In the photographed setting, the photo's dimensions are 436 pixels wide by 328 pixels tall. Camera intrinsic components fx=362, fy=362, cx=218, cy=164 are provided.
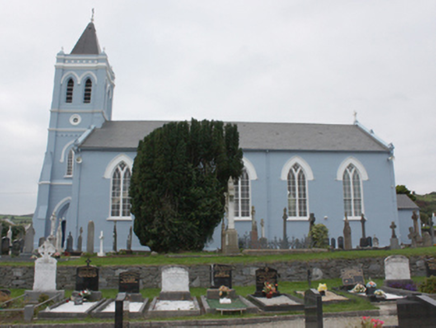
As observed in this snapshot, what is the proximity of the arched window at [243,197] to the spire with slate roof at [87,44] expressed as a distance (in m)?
17.6

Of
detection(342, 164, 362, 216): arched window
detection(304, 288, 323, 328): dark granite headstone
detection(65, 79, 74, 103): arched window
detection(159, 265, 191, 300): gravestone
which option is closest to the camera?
detection(304, 288, 323, 328): dark granite headstone

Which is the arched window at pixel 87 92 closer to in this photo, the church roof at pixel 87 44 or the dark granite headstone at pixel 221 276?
the church roof at pixel 87 44

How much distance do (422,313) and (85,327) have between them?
699 centimetres

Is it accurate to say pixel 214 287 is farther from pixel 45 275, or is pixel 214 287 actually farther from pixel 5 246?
pixel 5 246

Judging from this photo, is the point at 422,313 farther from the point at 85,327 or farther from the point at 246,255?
the point at 246,255

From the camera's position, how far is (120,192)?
25141 mm

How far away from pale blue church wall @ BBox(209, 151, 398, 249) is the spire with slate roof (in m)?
17.1

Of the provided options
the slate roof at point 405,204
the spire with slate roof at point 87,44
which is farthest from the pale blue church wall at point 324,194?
the spire with slate roof at point 87,44

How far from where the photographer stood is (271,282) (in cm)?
1149

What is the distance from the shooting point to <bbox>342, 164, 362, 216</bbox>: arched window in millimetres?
26406

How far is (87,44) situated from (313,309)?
3194 centimetres

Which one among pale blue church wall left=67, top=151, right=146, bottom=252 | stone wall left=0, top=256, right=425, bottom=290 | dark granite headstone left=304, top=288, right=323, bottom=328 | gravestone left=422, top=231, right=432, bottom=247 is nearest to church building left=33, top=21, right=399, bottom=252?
pale blue church wall left=67, top=151, right=146, bottom=252

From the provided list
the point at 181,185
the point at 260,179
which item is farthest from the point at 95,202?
the point at 260,179

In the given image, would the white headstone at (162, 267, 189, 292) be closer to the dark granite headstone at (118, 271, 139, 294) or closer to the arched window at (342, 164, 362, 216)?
the dark granite headstone at (118, 271, 139, 294)
